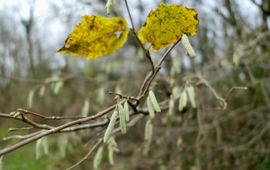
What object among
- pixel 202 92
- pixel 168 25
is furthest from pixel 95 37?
pixel 202 92

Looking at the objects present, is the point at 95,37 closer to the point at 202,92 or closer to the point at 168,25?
the point at 168,25

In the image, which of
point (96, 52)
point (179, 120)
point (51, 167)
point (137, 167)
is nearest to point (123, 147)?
point (137, 167)

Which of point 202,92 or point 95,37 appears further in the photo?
point 202,92

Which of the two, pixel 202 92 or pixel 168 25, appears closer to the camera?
pixel 168 25

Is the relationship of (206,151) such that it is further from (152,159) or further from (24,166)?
(24,166)

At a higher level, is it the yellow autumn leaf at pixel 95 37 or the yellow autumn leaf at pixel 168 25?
the yellow autumn leaf at pixel 95 37
